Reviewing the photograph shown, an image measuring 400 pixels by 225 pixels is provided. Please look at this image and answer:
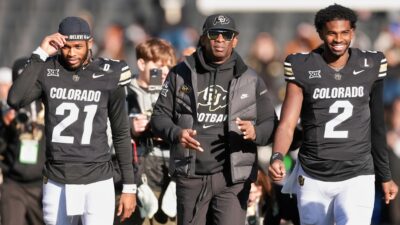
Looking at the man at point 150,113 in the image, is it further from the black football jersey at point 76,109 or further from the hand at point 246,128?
the hand at point 246,128

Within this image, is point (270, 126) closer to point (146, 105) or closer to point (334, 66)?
point (334, 66)

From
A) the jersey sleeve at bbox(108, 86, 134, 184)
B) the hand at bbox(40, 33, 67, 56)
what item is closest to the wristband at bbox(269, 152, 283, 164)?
the jersey sleeve at bbox(108, 86, 134, 184)

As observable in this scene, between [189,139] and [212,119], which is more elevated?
[212,119]

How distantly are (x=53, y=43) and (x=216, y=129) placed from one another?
1.35 meters

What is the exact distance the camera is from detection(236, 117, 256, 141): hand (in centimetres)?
798

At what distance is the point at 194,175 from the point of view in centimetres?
832

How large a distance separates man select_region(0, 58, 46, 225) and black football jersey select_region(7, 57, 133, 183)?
1.77m

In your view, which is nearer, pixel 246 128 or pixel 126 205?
pixel 246 128

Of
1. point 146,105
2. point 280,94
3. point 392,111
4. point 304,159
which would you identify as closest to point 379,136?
point 304,159

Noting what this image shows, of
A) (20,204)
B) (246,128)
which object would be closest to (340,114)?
(246,128)

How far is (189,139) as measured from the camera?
793 cm

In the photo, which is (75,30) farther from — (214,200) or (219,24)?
(214,200)

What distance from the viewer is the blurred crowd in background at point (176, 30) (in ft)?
53.2

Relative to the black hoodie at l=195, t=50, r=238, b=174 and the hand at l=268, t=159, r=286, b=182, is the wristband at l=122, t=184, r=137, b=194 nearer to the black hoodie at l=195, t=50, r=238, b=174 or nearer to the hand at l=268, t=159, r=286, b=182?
the black hoodie at l=195, t=50, r=238, b=174
